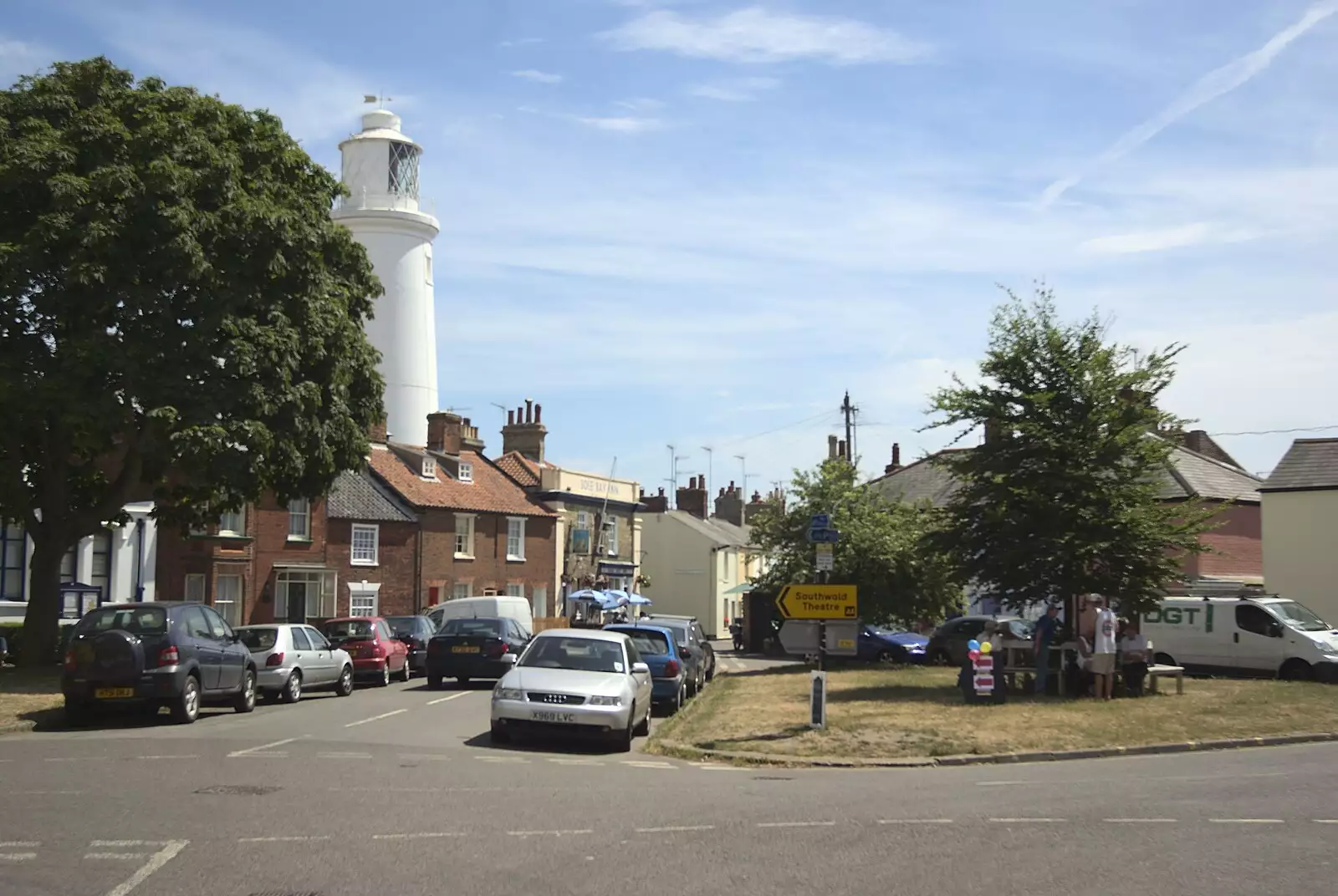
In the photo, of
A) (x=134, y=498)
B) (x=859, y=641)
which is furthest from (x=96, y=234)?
(x=859, y=641)

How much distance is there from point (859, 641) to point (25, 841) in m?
30.9

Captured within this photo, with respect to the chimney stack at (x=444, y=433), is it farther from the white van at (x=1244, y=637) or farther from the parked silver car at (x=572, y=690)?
the parked silver car at (x=572, y=690)

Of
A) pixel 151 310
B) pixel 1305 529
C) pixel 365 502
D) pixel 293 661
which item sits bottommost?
pixel 293 661

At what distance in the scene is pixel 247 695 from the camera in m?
21.2

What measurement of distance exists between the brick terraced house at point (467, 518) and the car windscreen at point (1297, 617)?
29.8 meters

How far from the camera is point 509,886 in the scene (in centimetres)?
798

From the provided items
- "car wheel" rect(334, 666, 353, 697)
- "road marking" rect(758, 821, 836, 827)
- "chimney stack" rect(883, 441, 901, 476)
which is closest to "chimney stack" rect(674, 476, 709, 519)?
"chimney stack" rect(883, 441, 901, 476)

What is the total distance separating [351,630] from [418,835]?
20.2 meters

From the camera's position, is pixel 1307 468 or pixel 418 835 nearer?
pixel 418 835

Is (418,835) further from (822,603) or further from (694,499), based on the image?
(694,499)

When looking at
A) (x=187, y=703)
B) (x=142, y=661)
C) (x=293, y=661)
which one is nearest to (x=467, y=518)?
(x=293, y=661)

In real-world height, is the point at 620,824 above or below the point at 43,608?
below

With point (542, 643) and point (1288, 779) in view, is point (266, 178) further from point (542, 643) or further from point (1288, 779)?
point (1288, 779)

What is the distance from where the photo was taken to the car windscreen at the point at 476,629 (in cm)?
2798
